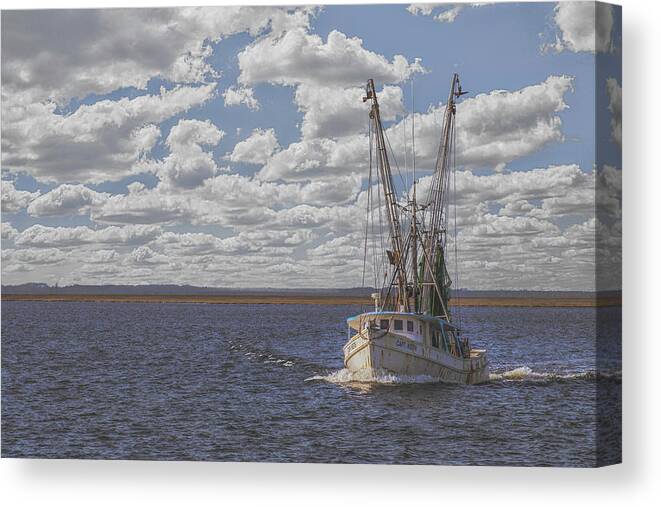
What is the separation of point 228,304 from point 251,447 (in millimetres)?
4213

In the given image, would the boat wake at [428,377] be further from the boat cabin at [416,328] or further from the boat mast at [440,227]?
the boat mast at [440,227]

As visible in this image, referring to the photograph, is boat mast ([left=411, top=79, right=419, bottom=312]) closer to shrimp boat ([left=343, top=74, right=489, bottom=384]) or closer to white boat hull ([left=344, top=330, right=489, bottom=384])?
shrimp boat ([left=343, top=74, right=489, bottom=384])

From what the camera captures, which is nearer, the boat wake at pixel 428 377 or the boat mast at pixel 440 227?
the boat wake at pixel 428 377

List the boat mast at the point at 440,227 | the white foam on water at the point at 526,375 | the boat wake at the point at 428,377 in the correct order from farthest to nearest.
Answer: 1. the boat mast at the point at 440,227
2. the white foam on water at the point at 526,375
3. the boat wake at the point at 428,377

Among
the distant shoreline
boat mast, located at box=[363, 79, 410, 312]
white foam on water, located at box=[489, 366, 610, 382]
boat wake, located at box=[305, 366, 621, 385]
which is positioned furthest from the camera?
the distant shoreline

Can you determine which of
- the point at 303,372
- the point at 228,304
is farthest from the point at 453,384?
the point at 228,304

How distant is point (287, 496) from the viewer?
28172mm

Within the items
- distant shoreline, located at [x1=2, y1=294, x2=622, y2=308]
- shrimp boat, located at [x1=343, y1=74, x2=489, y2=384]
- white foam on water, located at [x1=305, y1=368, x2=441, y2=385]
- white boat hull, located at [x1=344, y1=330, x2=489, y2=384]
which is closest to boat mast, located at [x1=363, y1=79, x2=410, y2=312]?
shrimp boat, located at [x1=343, y1=74, x2=489, y2=384]

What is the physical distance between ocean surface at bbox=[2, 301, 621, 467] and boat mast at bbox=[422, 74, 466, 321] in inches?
37.8

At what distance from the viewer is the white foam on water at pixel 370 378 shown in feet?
102

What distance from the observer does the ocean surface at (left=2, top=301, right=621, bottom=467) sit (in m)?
27.6

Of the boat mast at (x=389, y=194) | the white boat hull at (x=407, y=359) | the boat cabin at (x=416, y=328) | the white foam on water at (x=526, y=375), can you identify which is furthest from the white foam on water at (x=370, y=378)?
the white foam on water at (x=526, y=375)

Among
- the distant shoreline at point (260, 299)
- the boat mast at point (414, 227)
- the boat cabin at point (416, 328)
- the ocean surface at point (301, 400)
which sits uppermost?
the boat mast at point (414, 227)

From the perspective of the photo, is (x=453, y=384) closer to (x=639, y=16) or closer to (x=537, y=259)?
(x=537, y=259)
